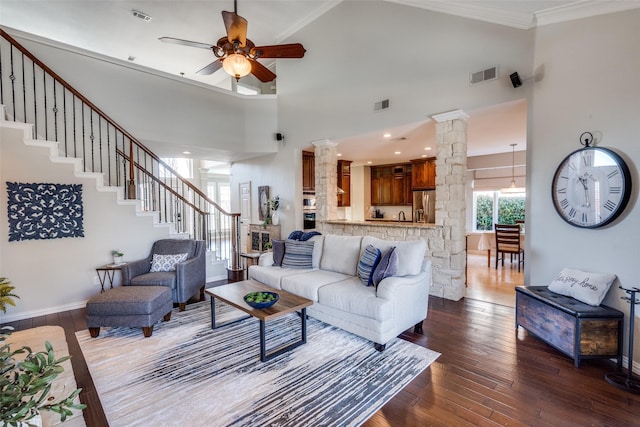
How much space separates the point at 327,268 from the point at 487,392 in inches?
87.5

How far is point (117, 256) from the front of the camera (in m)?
4.23

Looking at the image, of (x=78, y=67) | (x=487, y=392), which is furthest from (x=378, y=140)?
(x=78, y=67)

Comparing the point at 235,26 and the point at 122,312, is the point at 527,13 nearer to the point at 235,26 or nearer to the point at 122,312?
the point at 235,26

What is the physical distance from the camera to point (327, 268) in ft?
13.1

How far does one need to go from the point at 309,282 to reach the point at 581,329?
2553 mm

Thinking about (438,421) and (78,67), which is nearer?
(438,421)

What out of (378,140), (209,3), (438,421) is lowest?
(438,421)

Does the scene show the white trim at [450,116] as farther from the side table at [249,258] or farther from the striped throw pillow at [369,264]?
the side table at [249,258]

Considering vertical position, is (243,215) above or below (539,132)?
below

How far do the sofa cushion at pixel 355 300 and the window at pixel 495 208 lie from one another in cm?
646

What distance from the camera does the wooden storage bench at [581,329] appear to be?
244cm

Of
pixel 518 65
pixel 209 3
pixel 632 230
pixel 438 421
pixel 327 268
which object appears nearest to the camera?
pixel 438 421

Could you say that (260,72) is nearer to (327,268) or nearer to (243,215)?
(327,268)

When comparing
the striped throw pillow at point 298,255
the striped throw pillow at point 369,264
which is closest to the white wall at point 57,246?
the striped throw pillow at point 298,255
